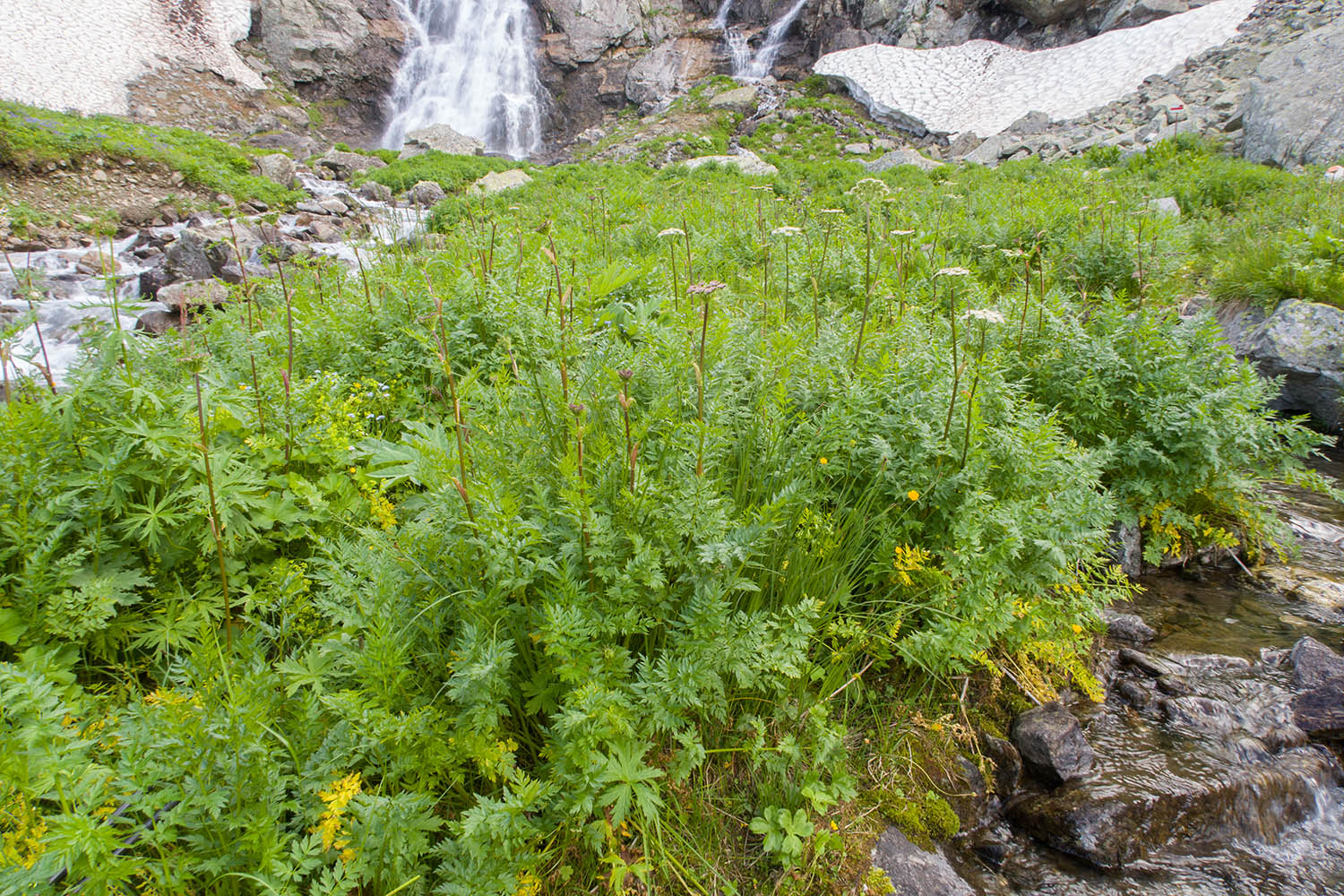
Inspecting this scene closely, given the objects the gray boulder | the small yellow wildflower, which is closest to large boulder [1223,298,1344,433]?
the small yellow wildflower

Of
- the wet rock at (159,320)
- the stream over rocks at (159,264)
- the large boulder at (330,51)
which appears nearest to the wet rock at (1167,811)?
the stream over rocks at (159,264)

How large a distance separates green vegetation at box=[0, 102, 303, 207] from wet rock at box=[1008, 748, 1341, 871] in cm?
1704

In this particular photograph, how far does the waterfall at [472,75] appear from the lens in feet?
103

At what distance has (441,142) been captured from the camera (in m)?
25.1

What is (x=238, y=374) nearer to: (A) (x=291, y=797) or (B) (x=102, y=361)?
(B) (x=102, y=361)

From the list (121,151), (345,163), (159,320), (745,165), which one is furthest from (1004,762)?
(345,163)

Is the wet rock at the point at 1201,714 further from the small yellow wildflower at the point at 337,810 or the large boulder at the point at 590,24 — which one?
the large boulder at the point at 590,24

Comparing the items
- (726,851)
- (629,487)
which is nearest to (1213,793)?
(726,851)

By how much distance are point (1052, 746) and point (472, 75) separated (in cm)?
3769

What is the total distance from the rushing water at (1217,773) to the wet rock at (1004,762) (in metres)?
0.15

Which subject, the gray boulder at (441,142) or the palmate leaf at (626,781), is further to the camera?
the gray boulder at (441,142)

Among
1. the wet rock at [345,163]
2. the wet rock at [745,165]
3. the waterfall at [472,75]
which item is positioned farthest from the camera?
→ the waterfall at [472,75]

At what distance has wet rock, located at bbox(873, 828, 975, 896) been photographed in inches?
82.6

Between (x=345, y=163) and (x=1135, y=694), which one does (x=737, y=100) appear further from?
(x=1135, y=694)
